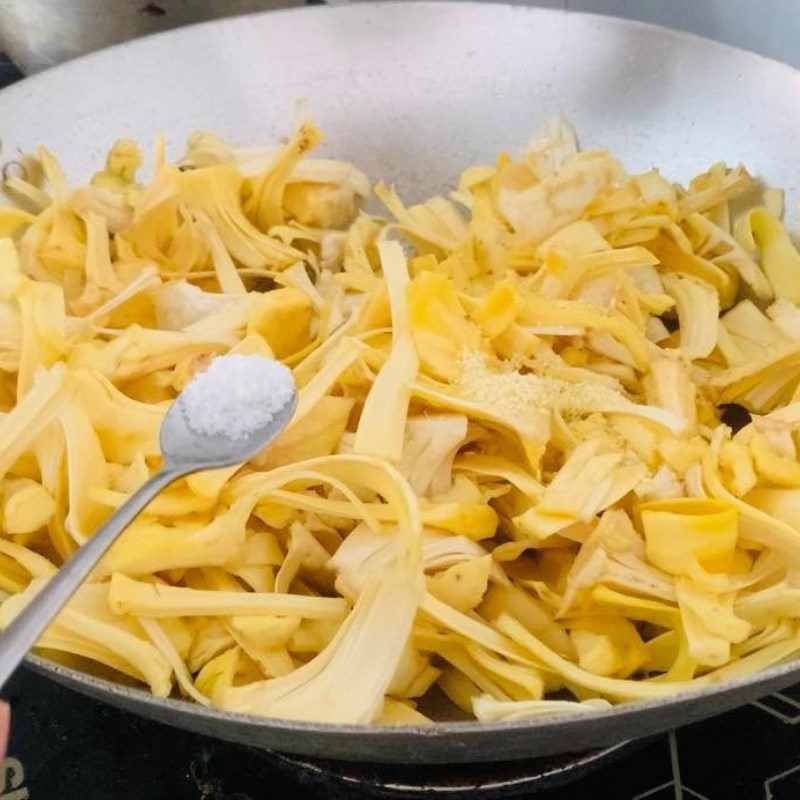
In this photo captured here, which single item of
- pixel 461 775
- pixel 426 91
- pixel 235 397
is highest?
pixel 426 91

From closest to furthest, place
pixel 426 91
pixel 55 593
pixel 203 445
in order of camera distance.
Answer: pixel 55 593 < pixel 203 445 < pixel 426 91

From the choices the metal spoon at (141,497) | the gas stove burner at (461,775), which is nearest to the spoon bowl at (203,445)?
the metal spoon at (141,497)

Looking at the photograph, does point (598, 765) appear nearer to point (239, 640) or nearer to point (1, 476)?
point (239, 640)

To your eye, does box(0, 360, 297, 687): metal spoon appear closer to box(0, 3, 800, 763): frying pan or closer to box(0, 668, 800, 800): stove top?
box(0, 668, 800, 800): stove top

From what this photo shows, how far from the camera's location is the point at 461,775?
652 mm

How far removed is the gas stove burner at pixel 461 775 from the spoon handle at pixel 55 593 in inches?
9.9

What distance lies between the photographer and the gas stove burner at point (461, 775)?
65cm

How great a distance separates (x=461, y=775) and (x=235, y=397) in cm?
31

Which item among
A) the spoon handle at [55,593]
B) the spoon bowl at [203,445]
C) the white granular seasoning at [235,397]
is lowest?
the spoon handle at [55,593]

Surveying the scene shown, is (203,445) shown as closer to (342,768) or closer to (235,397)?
(235,397)

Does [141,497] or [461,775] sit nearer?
[141,497]

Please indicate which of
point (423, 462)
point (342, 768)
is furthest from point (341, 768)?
point (423, 462)

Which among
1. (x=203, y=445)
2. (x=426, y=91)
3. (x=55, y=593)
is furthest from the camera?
(x=426, y=91)

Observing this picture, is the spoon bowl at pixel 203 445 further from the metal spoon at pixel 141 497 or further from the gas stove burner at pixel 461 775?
the gas stove burner at pixel 461 775
